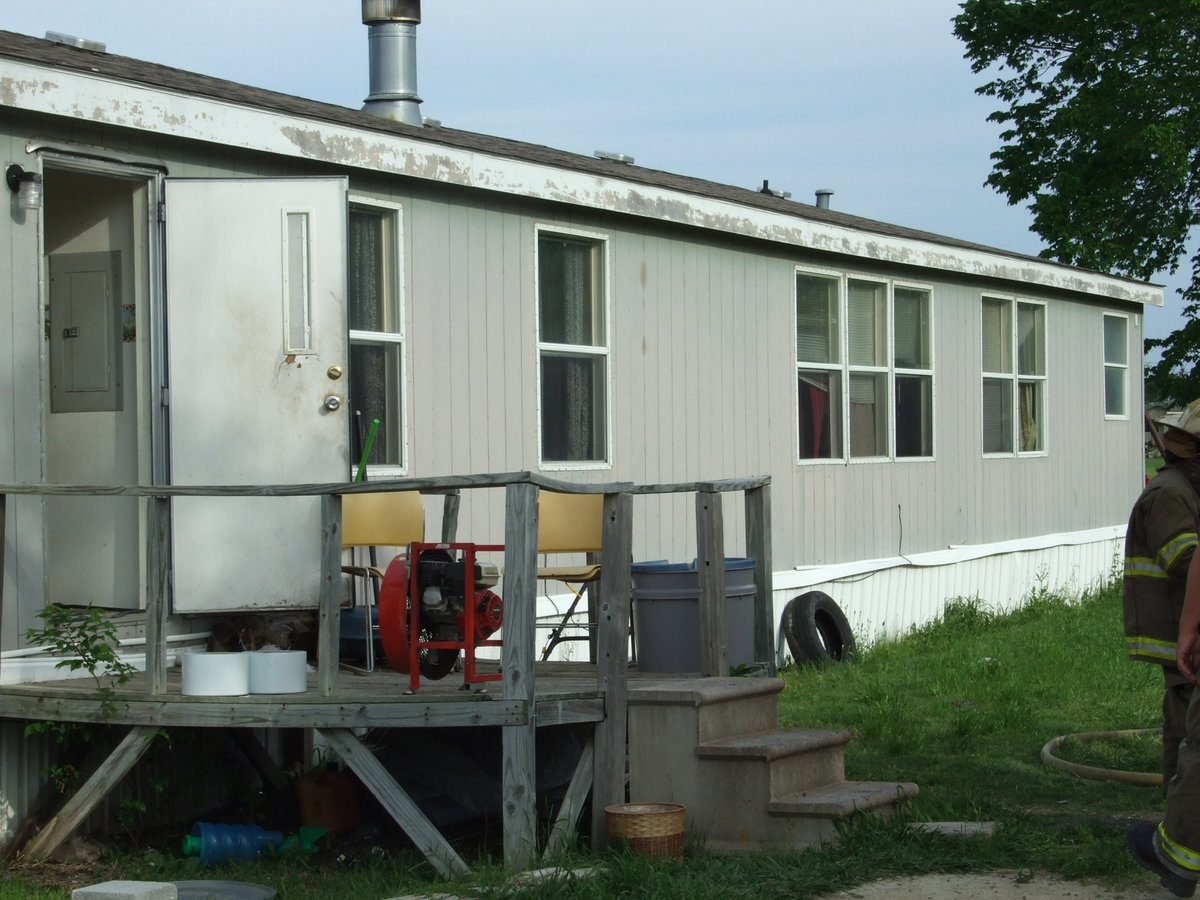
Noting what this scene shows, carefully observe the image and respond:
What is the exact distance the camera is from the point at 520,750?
19.1ft

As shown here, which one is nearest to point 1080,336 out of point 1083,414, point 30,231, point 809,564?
point 1083,414

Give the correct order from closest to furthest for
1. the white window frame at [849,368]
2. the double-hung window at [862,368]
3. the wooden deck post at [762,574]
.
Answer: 1. the wooden deck post at [762,574]
2. the white window frame at [849,368]
3. the double-hung window at [862,368]

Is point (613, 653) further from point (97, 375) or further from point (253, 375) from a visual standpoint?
point (97, 375)

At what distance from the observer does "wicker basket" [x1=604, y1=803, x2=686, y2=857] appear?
18.9 ft

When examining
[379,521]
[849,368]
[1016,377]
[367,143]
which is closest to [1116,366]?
[1016,377]

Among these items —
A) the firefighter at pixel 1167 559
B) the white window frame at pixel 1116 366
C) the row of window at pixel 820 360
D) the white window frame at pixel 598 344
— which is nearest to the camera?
the firefighter at pixel 1167 559

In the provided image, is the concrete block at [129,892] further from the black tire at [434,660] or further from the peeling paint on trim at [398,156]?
the peeling paint on trim at [398,156]

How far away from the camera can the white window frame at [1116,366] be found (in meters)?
15.9

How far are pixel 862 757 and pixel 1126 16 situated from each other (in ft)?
67.5

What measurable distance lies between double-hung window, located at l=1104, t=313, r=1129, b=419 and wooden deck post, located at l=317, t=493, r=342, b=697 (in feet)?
38.7

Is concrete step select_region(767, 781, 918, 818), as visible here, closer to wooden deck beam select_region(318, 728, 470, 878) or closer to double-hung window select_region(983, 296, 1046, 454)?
wooden deck beam select_region(318, 728, 470, 878)

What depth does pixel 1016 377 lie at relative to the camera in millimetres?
14086

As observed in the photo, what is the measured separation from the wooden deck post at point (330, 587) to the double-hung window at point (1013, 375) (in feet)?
28.9

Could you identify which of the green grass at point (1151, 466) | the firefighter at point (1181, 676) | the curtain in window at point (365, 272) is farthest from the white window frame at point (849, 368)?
the green grass at point (1151, 466)
